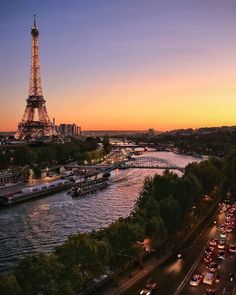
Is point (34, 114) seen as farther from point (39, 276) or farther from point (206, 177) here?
point (39, 276)

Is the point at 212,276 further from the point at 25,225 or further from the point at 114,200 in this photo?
the point at 114,200

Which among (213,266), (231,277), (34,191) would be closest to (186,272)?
(213,266)

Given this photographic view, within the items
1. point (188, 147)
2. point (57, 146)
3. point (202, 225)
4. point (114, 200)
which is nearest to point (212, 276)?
point (202, 225)

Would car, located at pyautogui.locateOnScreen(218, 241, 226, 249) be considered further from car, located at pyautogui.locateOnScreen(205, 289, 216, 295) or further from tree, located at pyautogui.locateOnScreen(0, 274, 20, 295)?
tree, located at pyautogui.locateOnScreen(0, 274, 20, 295)

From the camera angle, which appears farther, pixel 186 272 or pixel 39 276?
pixel 186 272

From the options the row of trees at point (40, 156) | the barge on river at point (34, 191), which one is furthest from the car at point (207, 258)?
the row of trees at point (40, 156)
